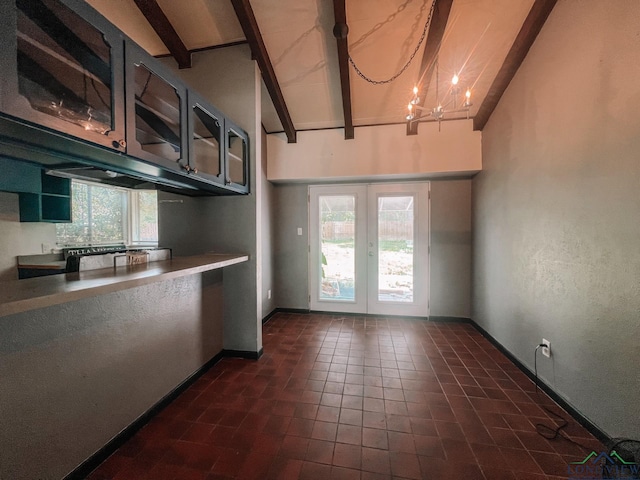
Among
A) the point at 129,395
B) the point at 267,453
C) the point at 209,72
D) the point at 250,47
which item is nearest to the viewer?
the point at 267,453

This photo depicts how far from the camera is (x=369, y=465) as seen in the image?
135 centimetres

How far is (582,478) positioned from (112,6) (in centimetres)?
446

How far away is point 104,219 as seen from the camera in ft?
12.4

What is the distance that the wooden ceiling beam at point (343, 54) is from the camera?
1994mm

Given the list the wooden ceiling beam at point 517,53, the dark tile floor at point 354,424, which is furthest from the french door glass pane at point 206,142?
the wooden ceiling beam at point 517,53

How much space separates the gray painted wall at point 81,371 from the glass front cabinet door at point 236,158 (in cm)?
99

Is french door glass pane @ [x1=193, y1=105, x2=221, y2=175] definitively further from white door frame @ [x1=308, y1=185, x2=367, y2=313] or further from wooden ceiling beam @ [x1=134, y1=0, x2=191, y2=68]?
white door frame @ [x1=308, y1=185, x2=367, y2=313]

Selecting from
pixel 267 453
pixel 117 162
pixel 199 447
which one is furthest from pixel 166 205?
pixel 267 453

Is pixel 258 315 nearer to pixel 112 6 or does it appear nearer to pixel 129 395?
pixel 129 395

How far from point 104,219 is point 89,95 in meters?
3.59

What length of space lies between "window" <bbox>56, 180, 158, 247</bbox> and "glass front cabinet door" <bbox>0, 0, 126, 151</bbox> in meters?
2.36
